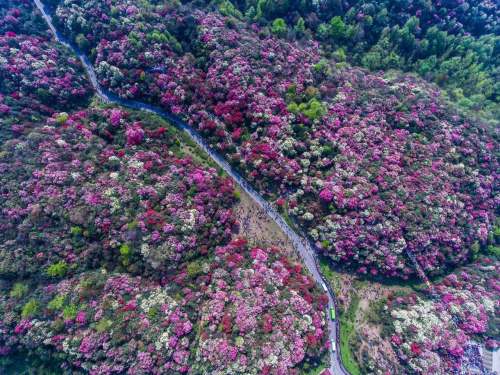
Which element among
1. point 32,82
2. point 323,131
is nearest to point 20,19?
point 32,82

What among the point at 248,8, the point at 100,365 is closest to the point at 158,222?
the point at 100,365

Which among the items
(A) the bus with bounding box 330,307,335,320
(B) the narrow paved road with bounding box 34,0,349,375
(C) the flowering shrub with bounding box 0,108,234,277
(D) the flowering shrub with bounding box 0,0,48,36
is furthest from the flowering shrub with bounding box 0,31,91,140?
(A) the bus with bounding box 330,307,335,320

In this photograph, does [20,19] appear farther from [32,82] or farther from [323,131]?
[323,131]

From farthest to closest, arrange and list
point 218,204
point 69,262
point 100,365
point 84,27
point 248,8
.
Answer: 1. point 248,8
2. point 84,27
3. point 218,204
4. point 69,262
5. point 100,365

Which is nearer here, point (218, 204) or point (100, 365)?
point (100, 365)

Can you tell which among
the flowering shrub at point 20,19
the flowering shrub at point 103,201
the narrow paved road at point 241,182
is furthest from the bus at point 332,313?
the flowering shrub at point 20,19

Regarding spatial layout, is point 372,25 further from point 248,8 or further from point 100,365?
point 100,365
